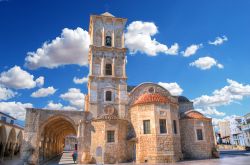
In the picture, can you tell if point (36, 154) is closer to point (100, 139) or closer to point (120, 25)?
point (100, 139)

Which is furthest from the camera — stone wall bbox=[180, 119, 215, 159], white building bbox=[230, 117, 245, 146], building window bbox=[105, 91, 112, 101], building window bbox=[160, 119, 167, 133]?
white building bbox=[230, 117, 245, 146]

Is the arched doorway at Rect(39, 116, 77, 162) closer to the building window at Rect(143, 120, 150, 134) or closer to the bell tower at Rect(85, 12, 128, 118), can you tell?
the bell tower at Rect(85, 12, 128, 118)

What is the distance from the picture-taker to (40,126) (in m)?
22.6

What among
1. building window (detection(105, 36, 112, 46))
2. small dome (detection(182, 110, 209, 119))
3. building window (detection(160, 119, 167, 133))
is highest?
building window (detection(105, 36, 112, 46))

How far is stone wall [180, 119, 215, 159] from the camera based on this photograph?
23.5 meters

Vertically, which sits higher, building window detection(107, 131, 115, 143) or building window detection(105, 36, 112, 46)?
building window detection(105, 36, 112, 46)

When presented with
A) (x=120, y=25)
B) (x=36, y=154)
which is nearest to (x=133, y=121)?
(x=36, y=154)

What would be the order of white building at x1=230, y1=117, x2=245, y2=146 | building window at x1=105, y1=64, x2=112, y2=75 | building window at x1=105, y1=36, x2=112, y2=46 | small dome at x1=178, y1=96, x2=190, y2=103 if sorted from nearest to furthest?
building window at x1=105, y1=64, x2=112, y2=75, building window at x1=105, y1=36, x2=112, y2=46, small dome at x1=178, y1=96, x2=190, y2=103, white building at x1=230, y1=117, x2=245, y2=146

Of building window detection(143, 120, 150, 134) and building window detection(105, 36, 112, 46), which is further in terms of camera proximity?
building window detection(105, 36, 112, 46)

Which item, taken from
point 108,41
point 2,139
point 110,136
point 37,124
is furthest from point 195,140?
point 2,139

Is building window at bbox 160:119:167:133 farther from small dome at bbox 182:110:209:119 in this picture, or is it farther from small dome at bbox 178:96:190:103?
small dome at bbox 178:96:190:103

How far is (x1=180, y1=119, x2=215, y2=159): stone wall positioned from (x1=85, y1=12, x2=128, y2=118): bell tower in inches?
287

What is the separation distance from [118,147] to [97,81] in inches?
333

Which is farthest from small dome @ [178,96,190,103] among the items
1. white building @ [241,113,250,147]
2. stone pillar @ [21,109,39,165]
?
white building @ [241,113,250,147]
